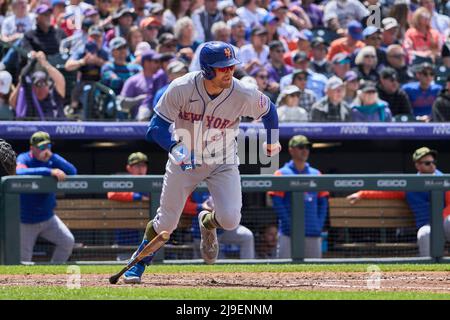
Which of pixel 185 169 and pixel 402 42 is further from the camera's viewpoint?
pixel 402 42

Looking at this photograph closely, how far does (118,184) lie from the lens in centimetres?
1068

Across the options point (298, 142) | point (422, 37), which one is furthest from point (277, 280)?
point (422, 37)

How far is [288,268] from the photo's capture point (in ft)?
31.0

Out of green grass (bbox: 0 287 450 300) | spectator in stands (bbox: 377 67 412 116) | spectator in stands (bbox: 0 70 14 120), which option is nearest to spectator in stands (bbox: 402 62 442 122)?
spectator in stands (bbox: 377 67 412 116)

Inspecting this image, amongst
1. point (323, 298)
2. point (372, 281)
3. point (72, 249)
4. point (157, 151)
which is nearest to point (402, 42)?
point (157, 151)

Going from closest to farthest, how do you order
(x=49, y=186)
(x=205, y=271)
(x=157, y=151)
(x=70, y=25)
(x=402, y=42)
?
1. (x=205, y=271)
2. (x=49, y=186)
3. (x=157, y=151)
4. (x=70, y=25)
5. (x=402, y=42)

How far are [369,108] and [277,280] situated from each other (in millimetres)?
4917

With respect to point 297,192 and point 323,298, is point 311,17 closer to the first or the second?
point 297,192

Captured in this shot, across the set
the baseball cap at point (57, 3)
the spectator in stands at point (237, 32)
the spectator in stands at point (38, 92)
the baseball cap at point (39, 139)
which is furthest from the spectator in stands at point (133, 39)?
the baseball cap at point (39, 139)

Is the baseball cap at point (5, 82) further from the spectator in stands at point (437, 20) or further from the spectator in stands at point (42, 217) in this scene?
the spectator in stands at point (437, 20)

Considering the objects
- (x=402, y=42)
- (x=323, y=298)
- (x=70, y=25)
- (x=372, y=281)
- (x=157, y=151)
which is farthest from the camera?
(x=402, y=42)

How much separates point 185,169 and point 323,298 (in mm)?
1547

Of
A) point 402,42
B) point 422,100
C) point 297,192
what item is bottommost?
point 297,192

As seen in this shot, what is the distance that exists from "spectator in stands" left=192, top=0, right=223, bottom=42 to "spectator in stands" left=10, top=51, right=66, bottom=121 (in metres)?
2.60
